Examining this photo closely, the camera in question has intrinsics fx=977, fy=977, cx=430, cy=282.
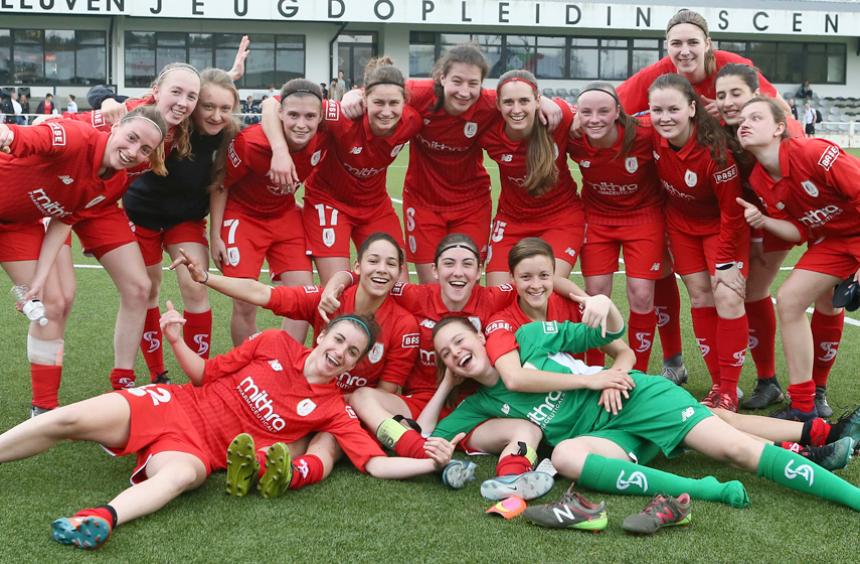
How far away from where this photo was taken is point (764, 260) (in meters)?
5.46

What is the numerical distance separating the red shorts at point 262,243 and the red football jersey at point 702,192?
2058 millimetres

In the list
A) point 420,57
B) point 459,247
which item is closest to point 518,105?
point 459,247

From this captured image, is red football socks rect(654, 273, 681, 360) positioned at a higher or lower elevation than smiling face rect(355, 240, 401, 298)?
lower

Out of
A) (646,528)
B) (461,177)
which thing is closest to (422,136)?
(461,177)

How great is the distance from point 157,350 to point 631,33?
3555 centimetres

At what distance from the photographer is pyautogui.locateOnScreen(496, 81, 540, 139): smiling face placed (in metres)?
5.20

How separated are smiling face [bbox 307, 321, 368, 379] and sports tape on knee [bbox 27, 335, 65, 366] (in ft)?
4.99

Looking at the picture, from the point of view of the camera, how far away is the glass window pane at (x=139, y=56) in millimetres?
34750

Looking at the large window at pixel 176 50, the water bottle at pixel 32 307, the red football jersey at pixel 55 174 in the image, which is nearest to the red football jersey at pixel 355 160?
the red football jersey at pixel 55 174

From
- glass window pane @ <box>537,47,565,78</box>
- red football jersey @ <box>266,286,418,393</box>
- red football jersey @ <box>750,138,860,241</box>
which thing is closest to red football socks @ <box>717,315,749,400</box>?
red football jersey @ <box>750,138,860,241</box>

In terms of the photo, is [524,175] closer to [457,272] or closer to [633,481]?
[457,272]

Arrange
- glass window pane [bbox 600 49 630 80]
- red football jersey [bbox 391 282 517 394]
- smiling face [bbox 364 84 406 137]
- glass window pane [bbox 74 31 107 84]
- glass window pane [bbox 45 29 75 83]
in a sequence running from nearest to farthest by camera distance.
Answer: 1. red football jersey [bbox 391 282 517 394]
2. smiling face [bbox 364 84 406 137]
3. glass window pane [bbox 45 29 75 83]
4. glass window pane [bbox 74 31 107 84]
5. glass window pane [bbox 600 49 630 80]

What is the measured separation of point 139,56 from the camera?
115 feet

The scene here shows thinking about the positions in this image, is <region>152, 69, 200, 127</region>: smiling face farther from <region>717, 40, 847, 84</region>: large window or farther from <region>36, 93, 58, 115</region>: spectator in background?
<region>717, 40, 847, 84</region>: large window
